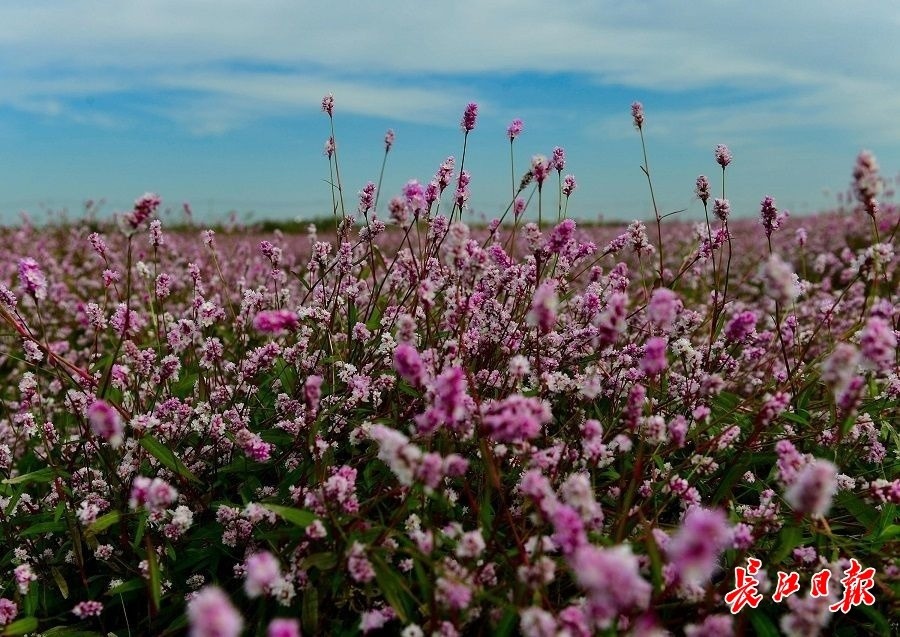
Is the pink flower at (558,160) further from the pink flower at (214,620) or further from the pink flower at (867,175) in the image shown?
the pink flower at (214,620)

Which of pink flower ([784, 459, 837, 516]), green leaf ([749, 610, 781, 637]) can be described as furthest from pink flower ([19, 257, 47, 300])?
green leaf ([749, 610, 781, 637])

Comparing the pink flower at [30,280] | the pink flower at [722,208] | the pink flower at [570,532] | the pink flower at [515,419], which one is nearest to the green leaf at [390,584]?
the pink flower at [515,419]

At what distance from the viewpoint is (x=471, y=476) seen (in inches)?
132

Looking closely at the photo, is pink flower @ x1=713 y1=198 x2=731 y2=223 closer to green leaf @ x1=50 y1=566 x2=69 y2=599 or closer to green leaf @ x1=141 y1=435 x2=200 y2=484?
green leaf @ x1=141 y1=435 x2=200 y2=484

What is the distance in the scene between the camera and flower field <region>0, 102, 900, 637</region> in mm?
2195

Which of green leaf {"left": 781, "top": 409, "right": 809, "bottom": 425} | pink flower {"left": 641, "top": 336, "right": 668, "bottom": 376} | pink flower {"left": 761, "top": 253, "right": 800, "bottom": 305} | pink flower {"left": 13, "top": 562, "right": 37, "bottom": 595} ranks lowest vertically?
pink flower {"left": 13, "top": 562, "right": 37, "bottom": 595}

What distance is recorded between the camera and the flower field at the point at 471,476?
7.20 ft

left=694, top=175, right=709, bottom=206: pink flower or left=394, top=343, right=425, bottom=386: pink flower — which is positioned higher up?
left=694, top=175, right=709, bottom=206: pink flower

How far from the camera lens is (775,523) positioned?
2.76 m

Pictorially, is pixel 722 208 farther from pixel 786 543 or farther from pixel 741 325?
pixel 786 543

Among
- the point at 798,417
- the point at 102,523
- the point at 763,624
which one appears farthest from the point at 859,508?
the point at 102,523

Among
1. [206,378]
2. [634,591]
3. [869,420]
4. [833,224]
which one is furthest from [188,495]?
[833,224]

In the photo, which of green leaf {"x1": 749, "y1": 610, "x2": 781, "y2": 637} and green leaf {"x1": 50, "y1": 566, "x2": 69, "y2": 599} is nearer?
green leaf {"x1": 749, "y1": 610, "x2": 781, "y2": 637}

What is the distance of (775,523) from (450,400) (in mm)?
1537
